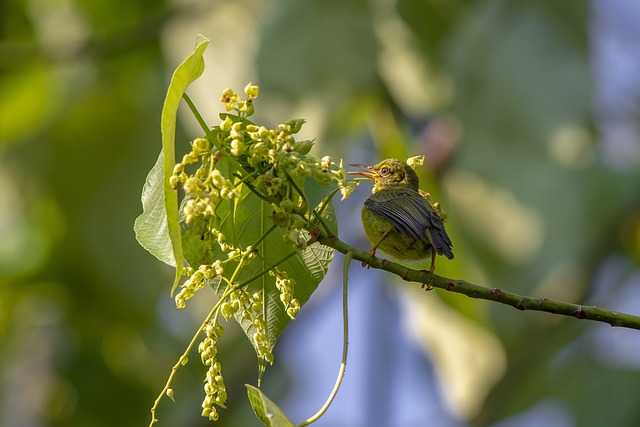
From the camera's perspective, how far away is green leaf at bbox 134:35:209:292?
1.49 metres

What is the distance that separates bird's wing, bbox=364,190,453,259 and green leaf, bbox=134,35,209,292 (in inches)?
21.7

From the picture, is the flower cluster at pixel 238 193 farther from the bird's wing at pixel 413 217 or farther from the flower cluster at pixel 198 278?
the bird's wing at pixel 413 217

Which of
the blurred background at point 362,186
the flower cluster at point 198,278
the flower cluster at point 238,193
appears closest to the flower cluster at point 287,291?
the flower cluster at point 238,193

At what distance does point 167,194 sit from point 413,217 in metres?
0.64

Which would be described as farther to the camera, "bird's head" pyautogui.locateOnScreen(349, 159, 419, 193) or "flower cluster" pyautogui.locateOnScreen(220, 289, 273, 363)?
"bird's head" pyautogui.locateOnScreen(349, 159, 419, 193)

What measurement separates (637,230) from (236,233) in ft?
12.2

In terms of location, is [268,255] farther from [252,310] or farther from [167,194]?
[167,194]

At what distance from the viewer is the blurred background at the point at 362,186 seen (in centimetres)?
459

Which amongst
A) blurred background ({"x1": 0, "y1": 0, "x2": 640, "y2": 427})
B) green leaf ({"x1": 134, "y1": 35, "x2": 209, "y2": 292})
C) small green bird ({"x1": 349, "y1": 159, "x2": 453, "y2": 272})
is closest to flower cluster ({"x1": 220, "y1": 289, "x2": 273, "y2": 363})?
green leaf ({"x1": 134, "y1": 35, "x2": 209, "y2": 292})

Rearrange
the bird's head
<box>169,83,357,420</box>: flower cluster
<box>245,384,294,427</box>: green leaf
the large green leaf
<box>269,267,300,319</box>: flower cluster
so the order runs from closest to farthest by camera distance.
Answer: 1. <box>245,384,294,427</box>: green leaf
2. <box>169,83,357,420</box>: flower cluster
3. <box>269,267,300,319</box>: flower cluster
4. the large green leaf
5. the bird's head

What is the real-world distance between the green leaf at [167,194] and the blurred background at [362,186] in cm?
210

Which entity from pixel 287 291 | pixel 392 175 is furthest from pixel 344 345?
pixel 392 175

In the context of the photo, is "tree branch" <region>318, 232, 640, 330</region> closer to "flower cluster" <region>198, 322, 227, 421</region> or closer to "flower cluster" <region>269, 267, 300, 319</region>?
"flower cluster" <region>269, 267, 300, 319</region>

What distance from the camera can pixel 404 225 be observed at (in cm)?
195
